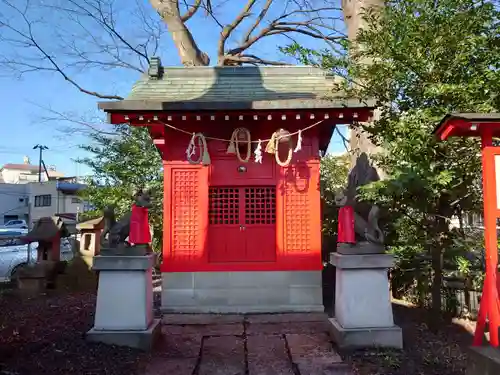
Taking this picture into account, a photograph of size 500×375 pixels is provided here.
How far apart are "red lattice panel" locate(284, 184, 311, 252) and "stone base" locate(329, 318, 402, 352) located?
7.64ft

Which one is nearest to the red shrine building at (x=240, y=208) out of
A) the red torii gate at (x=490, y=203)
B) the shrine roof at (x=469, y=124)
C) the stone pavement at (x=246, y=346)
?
the stone pavement at (x=246, y=346)

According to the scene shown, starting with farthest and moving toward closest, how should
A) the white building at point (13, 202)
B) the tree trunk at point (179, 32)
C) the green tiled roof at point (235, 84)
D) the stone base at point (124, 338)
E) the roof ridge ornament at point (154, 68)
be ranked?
the white building at point (13, 202), the tree trunk at point (179, 32), the roof ridge ornament at point (154, 68), the green tiled roof at point (235, 84), the stone base at point (124, 338)

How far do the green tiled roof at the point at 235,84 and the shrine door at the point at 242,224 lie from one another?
1801mm

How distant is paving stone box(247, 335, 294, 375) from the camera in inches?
188

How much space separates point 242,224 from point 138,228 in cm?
244

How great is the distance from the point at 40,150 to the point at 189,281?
143 ft

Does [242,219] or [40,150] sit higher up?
[40,150]

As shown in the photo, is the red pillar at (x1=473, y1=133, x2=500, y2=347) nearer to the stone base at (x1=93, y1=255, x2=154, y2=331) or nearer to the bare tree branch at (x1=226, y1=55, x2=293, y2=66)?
the stone base at (x1=93, y1=255, x2=154, y2=331)

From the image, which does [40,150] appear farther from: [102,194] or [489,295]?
[489,295]

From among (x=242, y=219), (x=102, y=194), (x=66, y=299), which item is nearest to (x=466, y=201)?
(x=242, y=219)

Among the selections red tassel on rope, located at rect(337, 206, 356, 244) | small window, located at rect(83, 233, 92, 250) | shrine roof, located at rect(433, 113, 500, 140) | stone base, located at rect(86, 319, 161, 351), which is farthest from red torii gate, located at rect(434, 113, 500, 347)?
small window, located at rect(83, 233, 92, 250)

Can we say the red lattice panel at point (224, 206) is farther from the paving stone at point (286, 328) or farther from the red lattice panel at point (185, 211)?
the paving stone at point (286, 328)

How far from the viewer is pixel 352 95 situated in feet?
22.5

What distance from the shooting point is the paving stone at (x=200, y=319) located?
6.79m
